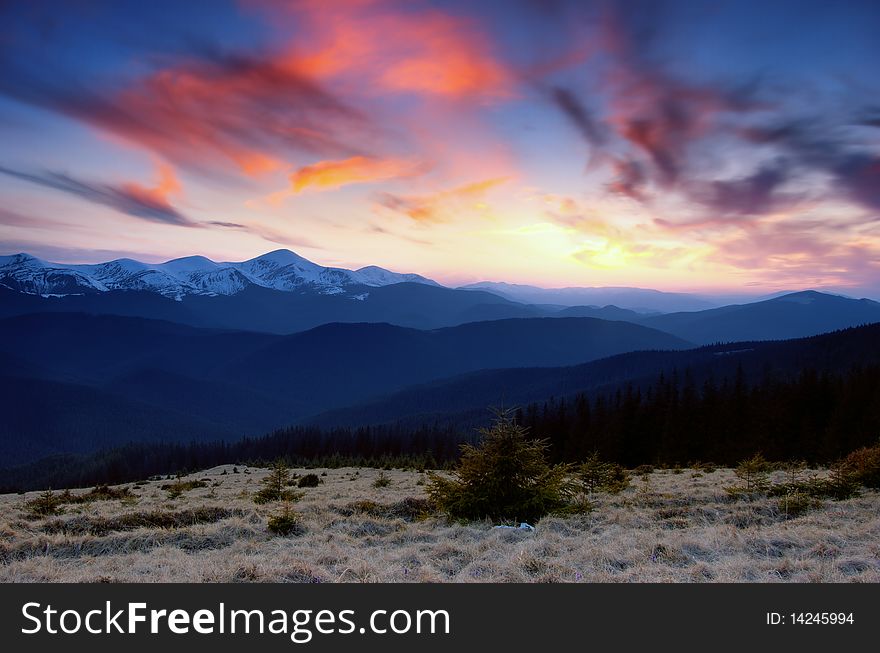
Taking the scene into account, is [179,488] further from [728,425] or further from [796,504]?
[728,425]

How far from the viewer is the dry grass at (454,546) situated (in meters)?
7.86

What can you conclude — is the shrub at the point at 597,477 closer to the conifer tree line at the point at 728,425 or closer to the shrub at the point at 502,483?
the shrub at the point at 502,483

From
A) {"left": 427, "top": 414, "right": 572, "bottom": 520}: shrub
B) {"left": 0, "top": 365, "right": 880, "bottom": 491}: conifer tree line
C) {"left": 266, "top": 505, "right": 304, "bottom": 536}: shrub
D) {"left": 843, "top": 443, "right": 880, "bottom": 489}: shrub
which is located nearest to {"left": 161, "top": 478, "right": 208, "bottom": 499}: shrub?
{"left": 266, "top": 505, "right": 304, "bottom": 536}: shrub

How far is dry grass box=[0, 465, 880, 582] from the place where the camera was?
309 inches

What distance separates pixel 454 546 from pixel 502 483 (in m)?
3.76

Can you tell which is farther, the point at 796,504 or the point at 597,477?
the point at 597,477

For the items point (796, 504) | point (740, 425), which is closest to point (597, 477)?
point (796, 504)

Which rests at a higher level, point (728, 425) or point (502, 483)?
point (502, 483)

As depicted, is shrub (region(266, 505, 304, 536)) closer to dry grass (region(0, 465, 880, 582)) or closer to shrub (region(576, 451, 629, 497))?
dry grass (region(0, 465, 880, 582))

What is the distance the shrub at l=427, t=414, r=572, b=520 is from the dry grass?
84 cm

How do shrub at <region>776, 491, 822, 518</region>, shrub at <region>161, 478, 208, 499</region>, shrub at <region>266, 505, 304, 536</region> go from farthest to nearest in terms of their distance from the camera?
1. shrub at <region>161, 478, 208, 499</region>
2. shrub at <region>776, 491, 822, 518</region>
3. shrub at <region>266, 505, 304, 536</region>

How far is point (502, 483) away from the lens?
1324 cm
